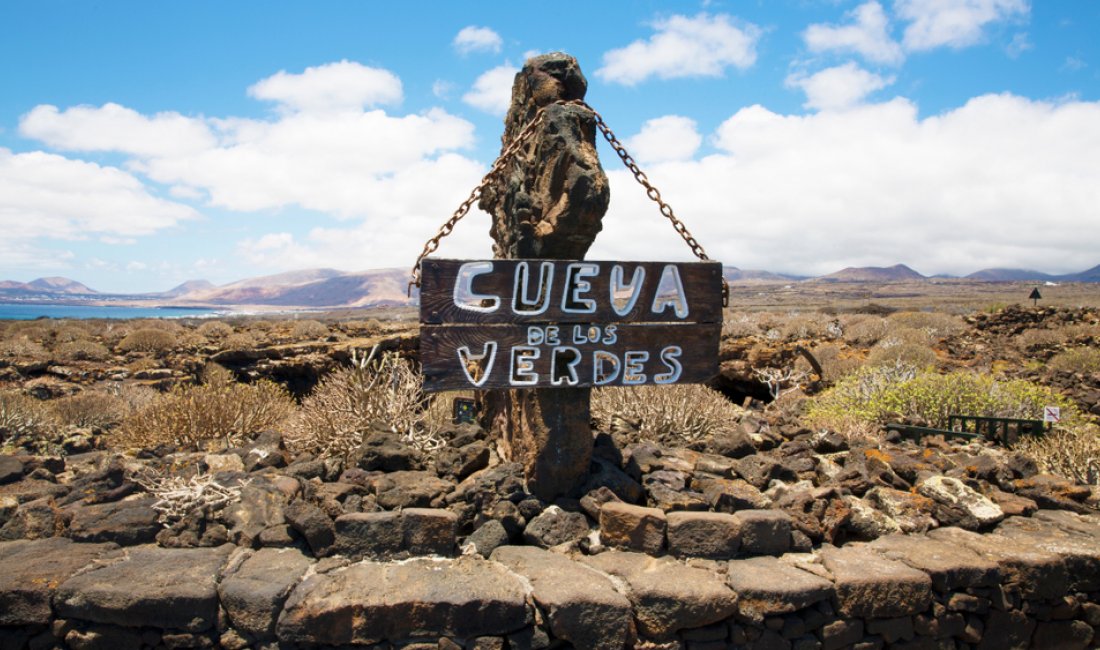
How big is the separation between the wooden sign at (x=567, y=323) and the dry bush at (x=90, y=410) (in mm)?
6415

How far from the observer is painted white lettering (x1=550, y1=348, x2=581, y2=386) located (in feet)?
14.8

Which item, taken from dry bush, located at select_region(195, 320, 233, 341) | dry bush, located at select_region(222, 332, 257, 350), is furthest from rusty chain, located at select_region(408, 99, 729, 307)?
dry bush, located at select_region(195, 320, 233, 341)

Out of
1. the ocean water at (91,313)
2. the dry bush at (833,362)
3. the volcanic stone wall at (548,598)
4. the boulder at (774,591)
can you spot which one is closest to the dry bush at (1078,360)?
the dry bush at (833,362)

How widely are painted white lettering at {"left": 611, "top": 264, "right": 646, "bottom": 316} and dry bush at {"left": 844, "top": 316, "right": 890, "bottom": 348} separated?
14348mm

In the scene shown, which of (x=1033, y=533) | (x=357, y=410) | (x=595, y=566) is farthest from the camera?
(x=357, y=410)

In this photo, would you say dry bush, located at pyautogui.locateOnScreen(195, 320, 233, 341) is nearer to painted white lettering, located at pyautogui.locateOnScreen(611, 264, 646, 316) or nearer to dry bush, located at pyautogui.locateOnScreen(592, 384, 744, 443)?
dry bush, located at pyautogui.locateOnScreen(592, 384, 744, 443)

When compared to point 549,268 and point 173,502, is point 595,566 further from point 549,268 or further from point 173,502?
point 173,502

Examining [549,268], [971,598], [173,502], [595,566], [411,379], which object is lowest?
[971,598]

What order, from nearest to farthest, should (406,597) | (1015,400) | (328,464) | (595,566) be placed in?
1. (406,597)
2. (595,566)
3. (328,464)
4. (1015,400)

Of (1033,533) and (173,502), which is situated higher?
(173,502)

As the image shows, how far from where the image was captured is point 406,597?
351 cm

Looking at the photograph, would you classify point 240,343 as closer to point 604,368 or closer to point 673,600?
point 604,368


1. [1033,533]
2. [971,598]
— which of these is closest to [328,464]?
[971,598]

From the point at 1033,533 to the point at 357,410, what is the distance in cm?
526
